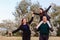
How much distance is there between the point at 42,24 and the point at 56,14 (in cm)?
2279

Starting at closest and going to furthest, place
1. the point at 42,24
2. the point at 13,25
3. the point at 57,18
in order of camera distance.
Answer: the point at 42,24 → the point at 13,25 → the point at 57,18

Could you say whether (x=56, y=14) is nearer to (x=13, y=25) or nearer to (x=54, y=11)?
(x=54, y=11)

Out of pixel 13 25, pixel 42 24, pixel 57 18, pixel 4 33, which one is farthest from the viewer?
pixel 57 18

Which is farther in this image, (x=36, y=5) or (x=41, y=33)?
(x=36, y=5)

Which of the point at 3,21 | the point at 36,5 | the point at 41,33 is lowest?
the point at 41,33

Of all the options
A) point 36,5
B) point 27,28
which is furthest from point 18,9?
point 27,28

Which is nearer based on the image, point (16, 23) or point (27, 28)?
point (27, 28)

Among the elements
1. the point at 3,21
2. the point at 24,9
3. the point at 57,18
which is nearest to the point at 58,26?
the point at 57,18

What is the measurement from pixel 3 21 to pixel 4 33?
508 cm

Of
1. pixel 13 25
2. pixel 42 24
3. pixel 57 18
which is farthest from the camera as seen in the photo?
pixel 57 18

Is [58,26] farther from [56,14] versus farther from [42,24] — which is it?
[42,24]

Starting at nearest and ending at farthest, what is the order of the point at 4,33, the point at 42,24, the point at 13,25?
the point at 42,24 → the point at 4,33 → the point at 13,25

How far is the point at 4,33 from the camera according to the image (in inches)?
1053

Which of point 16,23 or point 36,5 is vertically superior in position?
point 36,5
